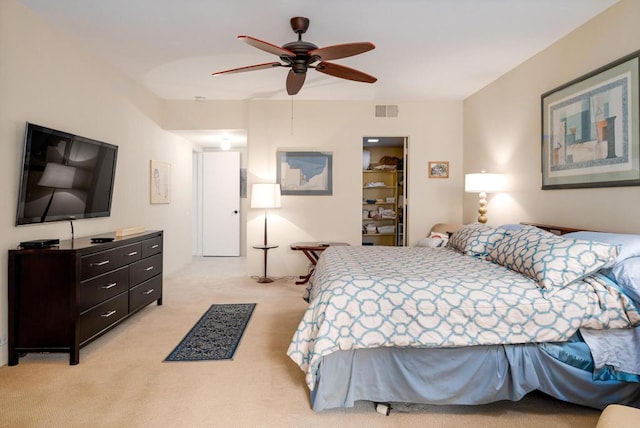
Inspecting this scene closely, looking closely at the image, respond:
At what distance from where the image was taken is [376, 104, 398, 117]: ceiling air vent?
5.32 meters

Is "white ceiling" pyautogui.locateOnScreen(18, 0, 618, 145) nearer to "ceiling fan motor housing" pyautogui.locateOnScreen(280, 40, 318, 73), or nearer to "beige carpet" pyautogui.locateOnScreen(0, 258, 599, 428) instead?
"ceiling fan motor housing" pyautogui.locateOnScreen(280, 40, 318, 73)

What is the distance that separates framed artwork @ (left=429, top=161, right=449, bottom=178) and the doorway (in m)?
0.87

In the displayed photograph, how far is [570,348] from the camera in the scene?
1.99 meters

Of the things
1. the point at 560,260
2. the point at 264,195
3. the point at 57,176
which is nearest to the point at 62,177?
the point at 57,176

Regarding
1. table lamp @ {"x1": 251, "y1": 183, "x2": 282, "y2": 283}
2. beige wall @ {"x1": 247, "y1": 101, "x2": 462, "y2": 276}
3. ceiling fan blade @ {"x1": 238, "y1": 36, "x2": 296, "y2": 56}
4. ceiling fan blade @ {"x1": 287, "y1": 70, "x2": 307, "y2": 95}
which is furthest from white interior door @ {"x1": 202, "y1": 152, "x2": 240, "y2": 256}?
ceiling fan blade @ {"x1": 238, "y1": 36, "x2": 296, "y2": 56}

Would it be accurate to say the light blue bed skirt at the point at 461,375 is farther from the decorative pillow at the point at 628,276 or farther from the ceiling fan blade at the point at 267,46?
the ceiling fan blade at the point at 267,46

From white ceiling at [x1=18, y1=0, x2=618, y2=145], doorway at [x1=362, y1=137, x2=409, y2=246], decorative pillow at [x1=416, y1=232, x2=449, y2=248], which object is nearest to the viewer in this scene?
white ceiling at [x1=18, y1=0, x2=618, y2=145]

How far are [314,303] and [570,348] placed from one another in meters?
1.44

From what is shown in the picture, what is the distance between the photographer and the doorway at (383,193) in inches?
245

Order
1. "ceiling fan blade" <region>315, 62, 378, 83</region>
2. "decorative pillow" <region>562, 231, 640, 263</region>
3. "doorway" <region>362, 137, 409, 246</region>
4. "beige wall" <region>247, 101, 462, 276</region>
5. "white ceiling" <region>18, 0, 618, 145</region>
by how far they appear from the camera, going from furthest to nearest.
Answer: "doorway" <region>362, 137, 409, 246</region>
"beige wall" <region>247, 101, 462, 276</region>
"ceiling fan blade" <region>315, 62, 378, 83</region>
"white ceiling" <region>18, 0, 618, 145</region>
"decorative pillow" <region>562, 231, 640, 263</region>

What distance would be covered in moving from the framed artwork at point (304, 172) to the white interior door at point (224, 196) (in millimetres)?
2340

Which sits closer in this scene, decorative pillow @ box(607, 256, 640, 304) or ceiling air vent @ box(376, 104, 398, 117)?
decorative pillow @ box(607, 256, 640, 304)

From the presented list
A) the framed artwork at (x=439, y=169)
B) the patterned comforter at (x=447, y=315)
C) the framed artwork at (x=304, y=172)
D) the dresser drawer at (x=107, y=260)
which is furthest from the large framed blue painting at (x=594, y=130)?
the dresser drawer at (x=107, y=260)

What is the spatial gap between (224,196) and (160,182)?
2.36 metres
